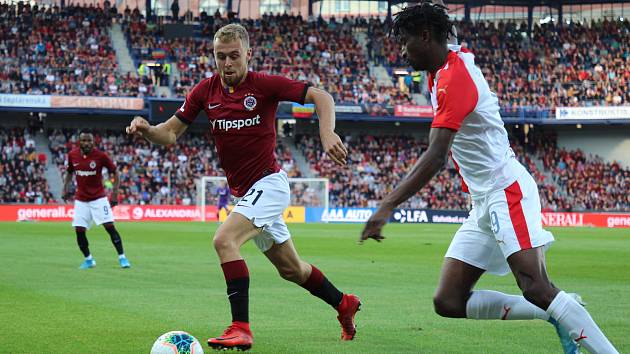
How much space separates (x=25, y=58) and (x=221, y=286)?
44.4 metres

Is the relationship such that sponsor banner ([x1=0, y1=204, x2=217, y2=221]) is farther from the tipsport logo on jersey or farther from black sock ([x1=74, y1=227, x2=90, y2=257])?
the tipsport logo on jersey

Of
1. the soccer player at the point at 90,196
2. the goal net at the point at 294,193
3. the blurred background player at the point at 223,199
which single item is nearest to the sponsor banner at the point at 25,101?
the goal net at the point at 294,193

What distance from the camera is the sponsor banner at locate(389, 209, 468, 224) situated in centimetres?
5253

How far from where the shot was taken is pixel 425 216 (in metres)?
53.0

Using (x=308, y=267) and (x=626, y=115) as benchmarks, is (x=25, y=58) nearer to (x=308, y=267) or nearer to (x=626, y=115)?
(x=626, y=115)

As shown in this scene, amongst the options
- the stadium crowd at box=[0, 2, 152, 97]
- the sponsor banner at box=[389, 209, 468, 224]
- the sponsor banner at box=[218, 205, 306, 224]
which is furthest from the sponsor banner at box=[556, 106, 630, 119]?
the stadium crowd at box=[0, 2, 152, 97]

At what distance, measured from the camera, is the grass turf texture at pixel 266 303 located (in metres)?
8.80

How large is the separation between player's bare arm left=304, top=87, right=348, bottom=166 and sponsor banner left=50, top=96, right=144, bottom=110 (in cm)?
4800

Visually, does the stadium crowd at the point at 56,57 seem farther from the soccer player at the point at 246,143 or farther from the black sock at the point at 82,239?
the soccer player at the point at 246,143

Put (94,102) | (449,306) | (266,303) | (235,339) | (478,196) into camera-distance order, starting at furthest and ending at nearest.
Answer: (94,102) → (266,303) → (235,339) → (449,306) → (478,196)

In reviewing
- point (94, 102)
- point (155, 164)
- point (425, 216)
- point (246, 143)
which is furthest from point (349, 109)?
point (246, 143)

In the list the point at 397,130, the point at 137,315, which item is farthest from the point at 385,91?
the point at 137,315

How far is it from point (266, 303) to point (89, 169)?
7.66m

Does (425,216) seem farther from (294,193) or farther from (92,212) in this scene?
(92,212)
